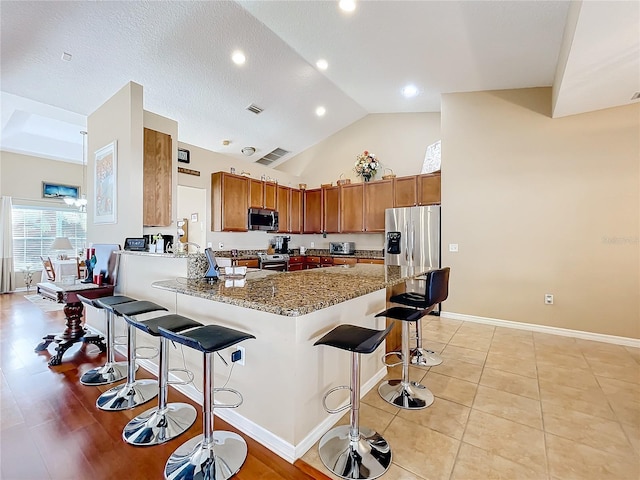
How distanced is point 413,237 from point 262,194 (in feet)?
9.71

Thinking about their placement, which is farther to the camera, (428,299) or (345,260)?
(345,260)

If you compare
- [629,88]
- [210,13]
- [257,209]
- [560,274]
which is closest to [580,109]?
[629,88]

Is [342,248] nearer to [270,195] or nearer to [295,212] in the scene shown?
[295,212]

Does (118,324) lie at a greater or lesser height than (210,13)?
lesser

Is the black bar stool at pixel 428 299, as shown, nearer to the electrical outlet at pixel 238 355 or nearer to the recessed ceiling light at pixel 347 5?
the electrical outlet at pixel 238 355

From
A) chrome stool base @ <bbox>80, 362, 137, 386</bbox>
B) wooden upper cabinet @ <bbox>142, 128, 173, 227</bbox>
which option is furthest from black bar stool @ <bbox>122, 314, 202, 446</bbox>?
wooden upper cabinet @ <bbox>142, 128, 173, 227</bbox>

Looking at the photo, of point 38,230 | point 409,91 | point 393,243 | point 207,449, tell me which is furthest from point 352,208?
point 38,230

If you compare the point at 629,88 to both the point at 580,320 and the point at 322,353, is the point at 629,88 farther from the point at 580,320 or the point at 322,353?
the point at 322,353

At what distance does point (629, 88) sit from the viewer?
9.25 ft

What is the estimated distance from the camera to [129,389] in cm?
217

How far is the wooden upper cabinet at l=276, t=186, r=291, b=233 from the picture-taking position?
19.5 feet

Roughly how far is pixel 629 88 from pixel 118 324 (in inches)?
231

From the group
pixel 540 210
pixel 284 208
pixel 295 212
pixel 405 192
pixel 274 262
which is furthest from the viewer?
pixel 295 212

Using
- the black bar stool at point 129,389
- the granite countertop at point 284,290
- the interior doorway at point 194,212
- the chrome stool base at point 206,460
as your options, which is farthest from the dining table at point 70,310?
the chrome stool base at point 206,460
